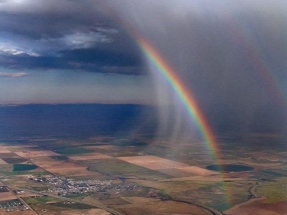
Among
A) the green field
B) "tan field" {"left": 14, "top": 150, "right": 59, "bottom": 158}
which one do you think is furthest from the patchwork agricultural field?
the green field

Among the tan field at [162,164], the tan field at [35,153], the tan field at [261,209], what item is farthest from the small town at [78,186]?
the tan field at [35,153]

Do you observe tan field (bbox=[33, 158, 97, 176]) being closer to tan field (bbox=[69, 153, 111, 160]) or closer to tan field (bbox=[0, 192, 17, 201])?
tan field (bbox=[69, 153, 111, 160])

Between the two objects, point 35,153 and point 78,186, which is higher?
point 35,153

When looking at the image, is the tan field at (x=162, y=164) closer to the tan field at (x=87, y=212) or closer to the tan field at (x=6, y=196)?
the tan field at (x=87, y=212)

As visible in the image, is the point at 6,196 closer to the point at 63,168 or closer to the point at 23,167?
the point at 63,168

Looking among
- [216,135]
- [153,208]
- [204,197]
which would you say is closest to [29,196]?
[153,208]

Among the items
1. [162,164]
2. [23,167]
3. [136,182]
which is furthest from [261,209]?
[23,167]

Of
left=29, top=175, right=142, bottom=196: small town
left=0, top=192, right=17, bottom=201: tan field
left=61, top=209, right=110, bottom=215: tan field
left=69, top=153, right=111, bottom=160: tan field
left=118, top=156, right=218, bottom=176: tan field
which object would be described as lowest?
left=61, top=209, right=110, bottom=215: tan field

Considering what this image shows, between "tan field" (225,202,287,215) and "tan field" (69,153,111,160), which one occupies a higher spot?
"tan field" (69,153,111,160)

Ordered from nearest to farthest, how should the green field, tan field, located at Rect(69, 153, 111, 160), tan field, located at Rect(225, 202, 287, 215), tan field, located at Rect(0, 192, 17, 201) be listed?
tan field, located at Rect(225, 202, 287, 215) → tan field, located at Rect(0, 192, 17, 201) → the green field → tan field, located at Rect(69, 153, 111, 160)
